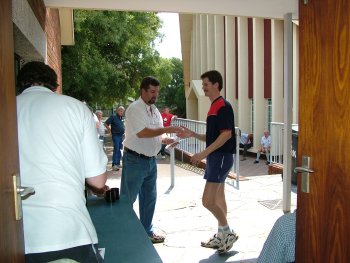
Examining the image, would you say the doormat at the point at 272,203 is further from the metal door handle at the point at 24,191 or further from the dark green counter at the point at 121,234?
the metal door handle at the point at 24,191

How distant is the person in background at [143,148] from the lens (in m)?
4.37

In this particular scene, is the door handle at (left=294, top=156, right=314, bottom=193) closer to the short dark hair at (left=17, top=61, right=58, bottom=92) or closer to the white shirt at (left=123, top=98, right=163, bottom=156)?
the short dark hair at (left=17, top=61, right=58, bottom=92)

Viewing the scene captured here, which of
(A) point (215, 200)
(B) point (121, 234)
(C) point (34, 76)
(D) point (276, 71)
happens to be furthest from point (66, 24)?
(D) point (276, 71)

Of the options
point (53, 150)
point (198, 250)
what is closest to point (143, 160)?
point (198, 250)

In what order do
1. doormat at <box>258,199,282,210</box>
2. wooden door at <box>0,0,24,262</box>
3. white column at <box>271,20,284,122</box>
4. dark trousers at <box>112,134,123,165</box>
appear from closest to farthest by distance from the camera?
wooden door at <box>0,0,24,262</box> < doormat at <box>258,199,282,210</box> < dark trousers at <box>112,134,123,165</box> < white column at <box>271,20,284,122</box>

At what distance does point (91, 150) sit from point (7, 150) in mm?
525

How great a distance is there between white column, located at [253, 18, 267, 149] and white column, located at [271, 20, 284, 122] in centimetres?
130

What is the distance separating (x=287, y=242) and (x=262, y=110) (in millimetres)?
15221

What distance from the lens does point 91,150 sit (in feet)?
6.61

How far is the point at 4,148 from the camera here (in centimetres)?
150

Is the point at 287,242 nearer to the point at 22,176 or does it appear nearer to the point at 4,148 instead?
the point at 22,176

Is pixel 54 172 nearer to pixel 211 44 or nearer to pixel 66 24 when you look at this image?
pixel 66 24

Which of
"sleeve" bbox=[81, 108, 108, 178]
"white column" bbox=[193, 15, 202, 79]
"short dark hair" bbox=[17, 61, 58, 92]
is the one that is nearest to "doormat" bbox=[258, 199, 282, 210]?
"sleeve" bbox=[81, 108, 108, 178]

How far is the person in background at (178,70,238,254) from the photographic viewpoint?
13.6 ft
